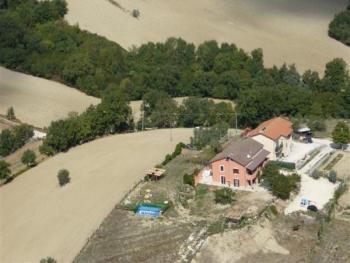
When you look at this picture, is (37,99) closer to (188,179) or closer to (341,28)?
(188,179)

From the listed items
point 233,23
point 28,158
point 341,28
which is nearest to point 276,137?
point 28,158

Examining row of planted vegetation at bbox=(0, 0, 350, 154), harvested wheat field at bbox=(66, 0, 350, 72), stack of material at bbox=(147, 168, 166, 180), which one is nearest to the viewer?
stack of material at bbox=(147, 168, 166, 180)

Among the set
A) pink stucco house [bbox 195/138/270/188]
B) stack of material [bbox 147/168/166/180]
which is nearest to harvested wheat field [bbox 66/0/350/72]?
pink stucco house [bbox 195/138/270/188]

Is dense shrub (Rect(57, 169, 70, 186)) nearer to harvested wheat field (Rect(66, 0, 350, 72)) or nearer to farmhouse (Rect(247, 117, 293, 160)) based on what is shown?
farmhouse (Rect(247, 117, 293, 160))

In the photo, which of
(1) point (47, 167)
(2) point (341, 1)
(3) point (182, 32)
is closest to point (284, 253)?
(1) point (47, 167)

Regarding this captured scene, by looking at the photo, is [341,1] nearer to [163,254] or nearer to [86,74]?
[86,74]

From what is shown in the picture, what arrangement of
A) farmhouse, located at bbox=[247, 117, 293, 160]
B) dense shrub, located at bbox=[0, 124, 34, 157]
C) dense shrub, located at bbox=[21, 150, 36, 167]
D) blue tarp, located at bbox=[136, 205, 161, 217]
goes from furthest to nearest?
dense shrub, located at bbox=[0, 124, 34, 157]
dense shrub, located at bbox=[21, 150, 36, 167]
farmhouse, located at bbox=[247, 117, 293, 160]
blue tarp, located at bbox=[136, 205, 161, 217]
